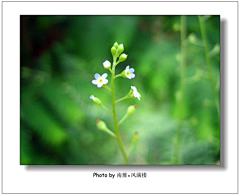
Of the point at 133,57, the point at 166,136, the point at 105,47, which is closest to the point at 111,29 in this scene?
the point at 105,47

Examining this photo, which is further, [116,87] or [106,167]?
[116,87]

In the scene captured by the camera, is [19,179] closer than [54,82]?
Yes

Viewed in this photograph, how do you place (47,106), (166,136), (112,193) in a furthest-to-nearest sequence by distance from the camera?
(166,136), (47,106), (112,193)

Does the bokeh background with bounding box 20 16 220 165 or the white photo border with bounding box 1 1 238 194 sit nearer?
the white photo border with bounding box 1 1 238 194

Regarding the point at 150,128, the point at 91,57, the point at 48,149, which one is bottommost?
the point at 48,149

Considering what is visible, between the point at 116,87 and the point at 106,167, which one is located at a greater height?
the point at 116,87

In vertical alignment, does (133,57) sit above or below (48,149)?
above

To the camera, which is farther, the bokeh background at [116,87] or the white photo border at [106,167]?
the bokeh background at [116,87]
